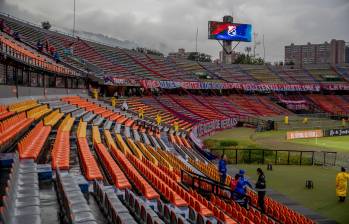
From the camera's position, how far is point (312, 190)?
20219 millimetres

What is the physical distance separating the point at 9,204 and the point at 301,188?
17068mm

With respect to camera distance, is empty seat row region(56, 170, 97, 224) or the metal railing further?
the metal railing

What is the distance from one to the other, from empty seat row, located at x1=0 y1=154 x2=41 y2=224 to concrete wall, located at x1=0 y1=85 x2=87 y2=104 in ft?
42.7

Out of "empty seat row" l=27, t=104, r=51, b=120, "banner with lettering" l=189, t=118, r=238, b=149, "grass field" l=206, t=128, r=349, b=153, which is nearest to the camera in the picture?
"empty seat row" l=27, t=104, r=51, b=120

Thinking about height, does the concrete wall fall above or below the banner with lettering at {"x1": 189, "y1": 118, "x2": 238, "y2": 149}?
above

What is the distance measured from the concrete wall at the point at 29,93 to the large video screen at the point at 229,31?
39178mm

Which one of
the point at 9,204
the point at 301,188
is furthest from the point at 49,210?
the point at 301,188

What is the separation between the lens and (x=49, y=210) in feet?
25.6

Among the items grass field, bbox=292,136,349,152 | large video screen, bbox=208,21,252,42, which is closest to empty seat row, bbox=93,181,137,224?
grass field, bbox=292,136,349,152

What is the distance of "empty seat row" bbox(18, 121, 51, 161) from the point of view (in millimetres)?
11422

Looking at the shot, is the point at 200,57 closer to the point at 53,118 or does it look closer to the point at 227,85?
the point at 227,85

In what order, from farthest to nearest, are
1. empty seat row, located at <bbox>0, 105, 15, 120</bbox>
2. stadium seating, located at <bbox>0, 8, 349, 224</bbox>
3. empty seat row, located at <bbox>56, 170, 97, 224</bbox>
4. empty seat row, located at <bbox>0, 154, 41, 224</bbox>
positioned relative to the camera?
empty seat row, located at <bbox>0, 105, 15, 120</bbox>, stadium seating, located at <bbox>0, 8, 349, 224</bbox>, empty seat row, located at <bbox>56, 170, 97, 224</bbox>, empty seat row, located at <bbox>0, 154, 41, 224</bbox>

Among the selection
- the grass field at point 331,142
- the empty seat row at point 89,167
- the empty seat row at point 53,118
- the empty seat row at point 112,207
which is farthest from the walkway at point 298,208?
the grass field at point 331,142

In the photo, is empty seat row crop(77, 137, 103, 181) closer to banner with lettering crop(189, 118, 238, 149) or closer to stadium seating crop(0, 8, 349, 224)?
stadium seating crop(0, 8, 349, 224)
